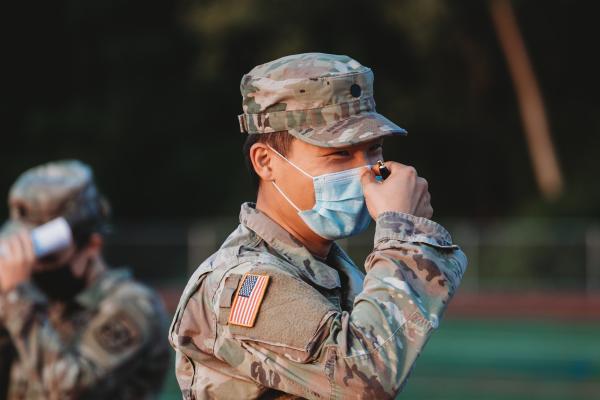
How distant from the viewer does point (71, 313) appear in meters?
5.55

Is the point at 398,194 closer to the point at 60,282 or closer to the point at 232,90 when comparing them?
the point at 60,282

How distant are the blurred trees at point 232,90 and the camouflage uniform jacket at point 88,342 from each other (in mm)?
23828

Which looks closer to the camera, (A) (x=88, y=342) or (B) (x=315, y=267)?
(B) (x=315, y=267)

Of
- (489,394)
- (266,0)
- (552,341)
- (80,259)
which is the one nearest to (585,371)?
(489,394)

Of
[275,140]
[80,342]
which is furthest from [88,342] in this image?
→ [275,140]

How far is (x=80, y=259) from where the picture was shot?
5.62 meters

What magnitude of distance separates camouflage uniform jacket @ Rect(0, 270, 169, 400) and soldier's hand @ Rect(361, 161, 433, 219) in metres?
2.26

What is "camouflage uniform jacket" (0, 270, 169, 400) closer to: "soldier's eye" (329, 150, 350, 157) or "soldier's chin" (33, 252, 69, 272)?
"soldier's chin" (33, 252, 69, 272)

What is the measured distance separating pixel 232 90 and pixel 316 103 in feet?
101

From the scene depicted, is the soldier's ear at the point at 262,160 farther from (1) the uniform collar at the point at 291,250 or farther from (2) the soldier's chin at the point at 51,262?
(2) the soldier's chin at the point at 51,262

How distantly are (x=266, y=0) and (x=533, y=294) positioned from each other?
9993mm

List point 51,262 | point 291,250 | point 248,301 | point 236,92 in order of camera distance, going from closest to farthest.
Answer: point 248,301, point 291,250, point 51,262, point 236,92

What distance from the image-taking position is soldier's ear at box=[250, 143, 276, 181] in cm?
350

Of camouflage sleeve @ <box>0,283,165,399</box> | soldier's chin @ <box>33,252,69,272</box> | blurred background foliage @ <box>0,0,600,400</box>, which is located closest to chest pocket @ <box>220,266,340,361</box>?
camouflage sleeve @ <box>0,283,165,399</box>
